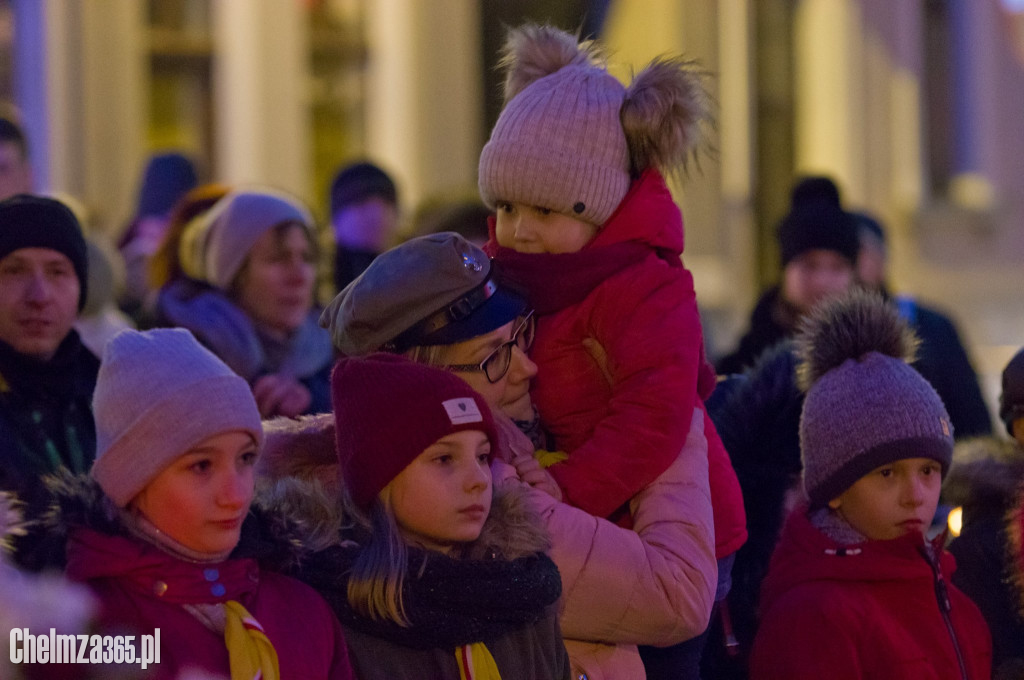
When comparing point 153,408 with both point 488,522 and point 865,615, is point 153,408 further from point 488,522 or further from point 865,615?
point 865,615

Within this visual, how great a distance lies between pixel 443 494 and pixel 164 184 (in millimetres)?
5054

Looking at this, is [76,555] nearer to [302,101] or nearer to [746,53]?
[302,101]

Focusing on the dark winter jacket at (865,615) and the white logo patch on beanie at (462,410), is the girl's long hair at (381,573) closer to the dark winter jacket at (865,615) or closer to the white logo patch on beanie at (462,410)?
the white logo patch on beanie at (462,410)

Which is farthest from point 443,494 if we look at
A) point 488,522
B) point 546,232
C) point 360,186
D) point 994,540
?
point 360,186

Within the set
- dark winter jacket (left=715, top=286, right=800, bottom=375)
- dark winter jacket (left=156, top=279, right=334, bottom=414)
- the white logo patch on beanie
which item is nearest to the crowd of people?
the white logo patch on beanie

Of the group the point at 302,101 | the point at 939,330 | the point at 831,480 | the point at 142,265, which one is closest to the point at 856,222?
the point at 939,330

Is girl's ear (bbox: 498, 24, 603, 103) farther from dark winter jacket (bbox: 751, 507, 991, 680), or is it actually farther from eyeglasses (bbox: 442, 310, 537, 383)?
dark winter jacket (bbox: 751, 507, 991, 680)

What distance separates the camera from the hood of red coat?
2.89 meters

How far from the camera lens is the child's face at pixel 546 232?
2.69 m

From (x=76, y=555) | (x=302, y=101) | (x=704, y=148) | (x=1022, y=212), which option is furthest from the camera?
(x=1022, y=212)

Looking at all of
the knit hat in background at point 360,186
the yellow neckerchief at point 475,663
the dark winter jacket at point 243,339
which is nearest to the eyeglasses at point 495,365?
the yellow neckerchief at point 475,663

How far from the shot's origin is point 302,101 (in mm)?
9688

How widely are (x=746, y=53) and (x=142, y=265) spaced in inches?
245

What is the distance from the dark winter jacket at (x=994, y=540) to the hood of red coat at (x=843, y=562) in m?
0.23
